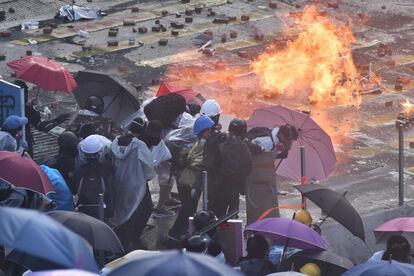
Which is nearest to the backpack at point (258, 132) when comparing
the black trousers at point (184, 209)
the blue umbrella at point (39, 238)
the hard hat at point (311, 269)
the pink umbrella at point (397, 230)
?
the black trousers at point (184, 209)

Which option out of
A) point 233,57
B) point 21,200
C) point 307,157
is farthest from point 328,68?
point 21,200

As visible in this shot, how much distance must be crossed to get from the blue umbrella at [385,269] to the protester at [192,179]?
367cm

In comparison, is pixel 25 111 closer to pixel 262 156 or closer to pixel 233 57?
pixel 262 156

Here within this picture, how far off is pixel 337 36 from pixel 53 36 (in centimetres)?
493

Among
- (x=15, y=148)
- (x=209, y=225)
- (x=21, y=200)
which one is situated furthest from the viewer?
(x=15, y=148)

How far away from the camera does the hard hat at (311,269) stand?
985 cm

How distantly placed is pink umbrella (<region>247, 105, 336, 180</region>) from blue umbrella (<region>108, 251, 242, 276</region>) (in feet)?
17.5

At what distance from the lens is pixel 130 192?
12039 mm

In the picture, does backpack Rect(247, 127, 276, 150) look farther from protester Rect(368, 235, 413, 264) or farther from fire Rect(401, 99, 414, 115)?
fire Rect(401, 99, 414, 115)

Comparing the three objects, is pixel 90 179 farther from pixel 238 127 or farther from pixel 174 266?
pixel 174 266

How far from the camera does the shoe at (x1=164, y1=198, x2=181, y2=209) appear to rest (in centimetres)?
1361

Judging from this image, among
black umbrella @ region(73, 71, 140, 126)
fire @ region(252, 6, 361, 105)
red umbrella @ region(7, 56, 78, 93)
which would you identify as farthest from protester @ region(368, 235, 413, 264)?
fire @ region(252, 6, 361, 105)

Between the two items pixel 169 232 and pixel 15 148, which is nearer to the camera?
pixel 15 148

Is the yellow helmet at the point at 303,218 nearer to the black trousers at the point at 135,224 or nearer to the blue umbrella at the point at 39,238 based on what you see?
the black trousers at the point at 135,224
